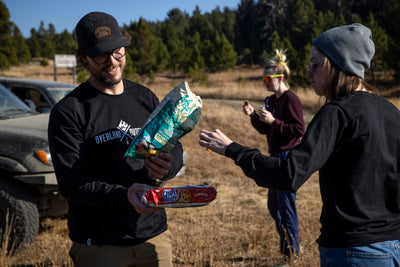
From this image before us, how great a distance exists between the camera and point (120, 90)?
213cm

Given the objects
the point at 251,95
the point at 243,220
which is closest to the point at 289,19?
the point at 251,95

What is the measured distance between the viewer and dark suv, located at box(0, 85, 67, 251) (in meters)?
4.00

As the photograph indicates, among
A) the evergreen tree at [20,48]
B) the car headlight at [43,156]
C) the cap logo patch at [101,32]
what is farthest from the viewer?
the evergreen tree at [20,48]

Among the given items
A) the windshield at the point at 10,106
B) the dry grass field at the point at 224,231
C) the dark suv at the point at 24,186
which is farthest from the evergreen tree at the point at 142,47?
the dark suv at the point at 24,186

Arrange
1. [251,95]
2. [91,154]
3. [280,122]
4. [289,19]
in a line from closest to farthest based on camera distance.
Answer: [91,154] < [280,122] < [251,95] < [289,19]

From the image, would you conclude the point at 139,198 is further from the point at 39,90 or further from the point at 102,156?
the point at 39,90

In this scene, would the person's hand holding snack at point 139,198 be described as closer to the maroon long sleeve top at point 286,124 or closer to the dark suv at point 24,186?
the maroon long sleeve top at point 286,124

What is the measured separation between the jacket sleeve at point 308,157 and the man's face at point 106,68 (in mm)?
987

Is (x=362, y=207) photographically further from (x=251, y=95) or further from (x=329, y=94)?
(x=251, y=95)

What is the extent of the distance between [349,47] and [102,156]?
1.38 m

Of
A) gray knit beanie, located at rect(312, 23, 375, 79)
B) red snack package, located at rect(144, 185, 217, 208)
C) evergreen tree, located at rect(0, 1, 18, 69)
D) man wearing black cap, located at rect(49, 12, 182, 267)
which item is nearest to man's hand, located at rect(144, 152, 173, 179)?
man wearing black cap, located at rect(49, 12, 182, 267)

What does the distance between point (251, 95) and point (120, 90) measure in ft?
79.5

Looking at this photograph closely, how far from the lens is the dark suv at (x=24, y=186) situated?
4.00 m

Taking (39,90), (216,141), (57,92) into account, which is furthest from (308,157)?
(39,90)
